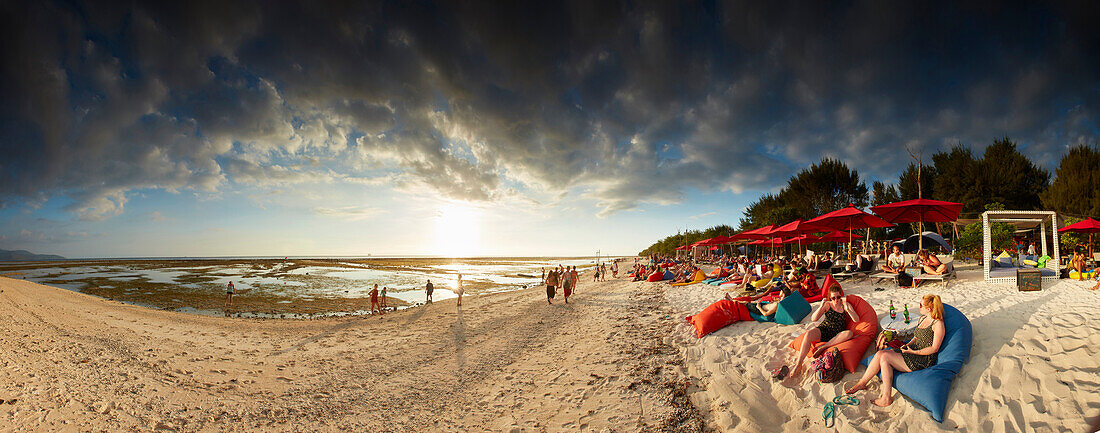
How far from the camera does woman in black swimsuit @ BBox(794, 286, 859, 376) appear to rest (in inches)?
182

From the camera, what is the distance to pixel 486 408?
5.20 m

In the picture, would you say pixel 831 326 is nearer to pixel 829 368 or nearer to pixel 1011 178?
pixel 829 368

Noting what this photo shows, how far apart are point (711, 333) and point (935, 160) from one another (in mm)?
39838

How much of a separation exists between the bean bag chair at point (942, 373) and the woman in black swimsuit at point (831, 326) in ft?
2.41

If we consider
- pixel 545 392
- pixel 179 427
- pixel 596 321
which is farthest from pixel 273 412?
pixel 596 321

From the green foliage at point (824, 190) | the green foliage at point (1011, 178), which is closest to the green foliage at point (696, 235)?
the green foliage at point (824, 190)

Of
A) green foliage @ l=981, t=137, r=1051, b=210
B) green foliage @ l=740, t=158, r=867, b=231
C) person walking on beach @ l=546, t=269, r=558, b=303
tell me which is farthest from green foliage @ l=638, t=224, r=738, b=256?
person walking on beach @ l=546, t=269, r=558, b=303

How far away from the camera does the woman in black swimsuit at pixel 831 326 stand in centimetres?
462

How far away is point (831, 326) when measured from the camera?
489 cm

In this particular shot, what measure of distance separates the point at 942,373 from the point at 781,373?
1.44m

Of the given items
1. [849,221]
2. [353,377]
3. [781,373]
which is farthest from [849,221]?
[353,377]

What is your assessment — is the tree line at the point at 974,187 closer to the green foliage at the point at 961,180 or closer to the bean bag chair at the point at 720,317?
the green foliage at the point at 961,180

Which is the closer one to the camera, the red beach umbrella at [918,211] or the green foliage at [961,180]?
the red beach umbrella at [918,211]

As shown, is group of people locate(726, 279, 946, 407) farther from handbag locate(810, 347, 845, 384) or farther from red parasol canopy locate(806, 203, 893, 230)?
red parasol canopy locate(806, 203, 893, 230)
